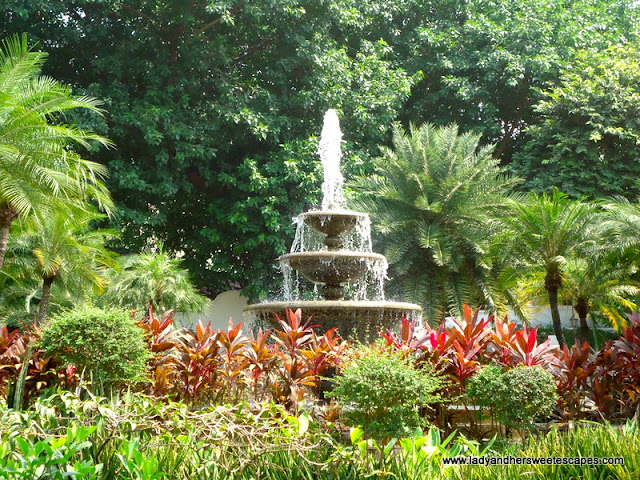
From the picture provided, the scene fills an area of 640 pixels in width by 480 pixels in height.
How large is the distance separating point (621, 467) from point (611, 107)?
58.9 ft

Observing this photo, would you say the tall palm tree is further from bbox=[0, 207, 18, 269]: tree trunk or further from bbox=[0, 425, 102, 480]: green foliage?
bbox=[0, 425, 102, 480]: green foliage

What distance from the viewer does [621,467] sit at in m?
3.46

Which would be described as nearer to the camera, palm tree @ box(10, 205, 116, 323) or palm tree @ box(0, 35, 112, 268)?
palm tree @ box(0, 35, 112, 268)

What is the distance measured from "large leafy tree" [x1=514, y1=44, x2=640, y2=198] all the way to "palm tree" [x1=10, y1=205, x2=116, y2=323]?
11686 millimetres

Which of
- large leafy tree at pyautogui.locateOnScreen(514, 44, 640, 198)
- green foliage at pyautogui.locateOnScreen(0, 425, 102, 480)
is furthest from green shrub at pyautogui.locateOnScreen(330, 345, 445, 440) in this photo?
large leafy tree at pyautogui.locateOnScreen(514, 44, 640, 198)

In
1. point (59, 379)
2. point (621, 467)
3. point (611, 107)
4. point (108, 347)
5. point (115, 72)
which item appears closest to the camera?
point (621, 467)

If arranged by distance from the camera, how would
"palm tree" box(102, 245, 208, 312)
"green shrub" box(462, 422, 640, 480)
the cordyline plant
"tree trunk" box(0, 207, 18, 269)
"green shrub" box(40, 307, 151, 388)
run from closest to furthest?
"green shrub" box(462, 422, 640, 480) → "green shrub" box(40, 307, 151, 388) → the cordyline plant → "tree trunk" box(0, 207, 18, 269) → "palm tree" box(102, 245, 208, 312)

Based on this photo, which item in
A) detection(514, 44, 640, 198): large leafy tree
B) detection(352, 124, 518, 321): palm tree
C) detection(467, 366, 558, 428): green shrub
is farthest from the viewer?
detection(514, 44, 640, 198): large leafy tree

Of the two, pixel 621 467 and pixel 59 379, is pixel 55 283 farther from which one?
pixel 621 467

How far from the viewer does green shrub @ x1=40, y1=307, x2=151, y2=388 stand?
5.36 metres

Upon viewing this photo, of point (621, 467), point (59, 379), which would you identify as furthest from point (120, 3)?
point (621, 467)

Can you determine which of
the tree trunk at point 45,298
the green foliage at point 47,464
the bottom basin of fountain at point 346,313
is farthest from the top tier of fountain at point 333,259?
the tree trunk at point 45,298

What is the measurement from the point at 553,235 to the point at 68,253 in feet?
33.1

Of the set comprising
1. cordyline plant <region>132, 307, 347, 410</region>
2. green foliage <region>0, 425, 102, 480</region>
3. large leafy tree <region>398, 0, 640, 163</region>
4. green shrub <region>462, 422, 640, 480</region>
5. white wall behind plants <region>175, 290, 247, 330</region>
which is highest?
large leafy tree <region>398, 0, 640, 163</region>
